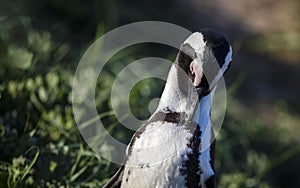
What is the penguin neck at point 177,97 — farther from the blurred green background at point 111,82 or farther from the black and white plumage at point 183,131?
the blurred green background at point 111,82

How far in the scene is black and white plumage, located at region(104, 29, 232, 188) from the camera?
67.9 inches

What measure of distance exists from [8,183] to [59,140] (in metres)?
0.36

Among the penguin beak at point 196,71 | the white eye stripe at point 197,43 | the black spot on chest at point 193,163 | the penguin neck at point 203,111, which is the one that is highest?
the white eye stripe at point 197,43

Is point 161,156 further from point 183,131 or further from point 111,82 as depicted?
point 111,82

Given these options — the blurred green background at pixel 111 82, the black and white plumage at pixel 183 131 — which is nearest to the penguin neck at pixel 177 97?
the black and white plumage at pixel 183 131

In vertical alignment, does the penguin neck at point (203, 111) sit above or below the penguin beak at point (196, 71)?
below

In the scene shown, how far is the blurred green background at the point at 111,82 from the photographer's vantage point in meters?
2.47

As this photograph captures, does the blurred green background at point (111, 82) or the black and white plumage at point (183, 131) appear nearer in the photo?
the black and white plumage at point (183, 131)

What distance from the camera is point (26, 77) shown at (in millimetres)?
2830

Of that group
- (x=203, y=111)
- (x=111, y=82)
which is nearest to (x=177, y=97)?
(x=203, y=111)

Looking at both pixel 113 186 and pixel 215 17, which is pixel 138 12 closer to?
pixel 215 17

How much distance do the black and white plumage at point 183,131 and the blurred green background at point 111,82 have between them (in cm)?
54

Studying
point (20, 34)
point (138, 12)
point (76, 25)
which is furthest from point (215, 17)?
point (20, 34)

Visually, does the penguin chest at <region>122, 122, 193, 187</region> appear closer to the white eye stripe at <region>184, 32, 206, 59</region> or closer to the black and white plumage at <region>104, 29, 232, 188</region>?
the black and white plumage at <region>104, 29, 232, 188</region>
